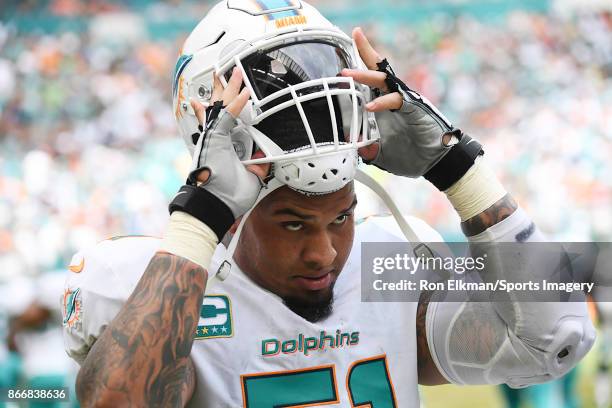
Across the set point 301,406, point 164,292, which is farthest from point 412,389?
point 164,292

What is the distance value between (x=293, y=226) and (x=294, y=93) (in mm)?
259

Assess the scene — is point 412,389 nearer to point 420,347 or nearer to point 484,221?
point 420,347

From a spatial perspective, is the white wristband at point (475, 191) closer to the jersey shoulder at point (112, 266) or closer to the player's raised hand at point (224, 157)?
the player's raised hand at point (224, 157)

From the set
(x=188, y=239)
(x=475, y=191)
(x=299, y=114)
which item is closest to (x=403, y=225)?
(x=475, y=191)

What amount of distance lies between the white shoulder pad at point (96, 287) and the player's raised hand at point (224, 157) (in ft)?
0.97

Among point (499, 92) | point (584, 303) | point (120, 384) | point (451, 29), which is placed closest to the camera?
point (120, 384)

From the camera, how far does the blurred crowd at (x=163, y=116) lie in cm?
711

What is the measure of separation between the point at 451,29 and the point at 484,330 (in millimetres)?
8217

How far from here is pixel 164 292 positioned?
1.45m

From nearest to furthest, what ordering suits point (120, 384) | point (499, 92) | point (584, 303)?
point (120, 384), point (584, 303), point (499, 92)

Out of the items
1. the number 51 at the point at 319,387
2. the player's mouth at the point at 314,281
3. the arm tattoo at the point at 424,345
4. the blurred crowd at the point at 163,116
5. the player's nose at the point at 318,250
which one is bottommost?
the number 51 at the point at 319,387

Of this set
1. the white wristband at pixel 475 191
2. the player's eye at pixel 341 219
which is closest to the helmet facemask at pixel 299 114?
the player's eye at pixel 341 219

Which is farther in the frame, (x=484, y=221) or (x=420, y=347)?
(x=420, y=347)

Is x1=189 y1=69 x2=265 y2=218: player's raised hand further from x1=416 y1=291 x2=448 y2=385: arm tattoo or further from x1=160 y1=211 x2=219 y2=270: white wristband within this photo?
x1=416 y1=291 x2=448 y2=385: arm tattoo
